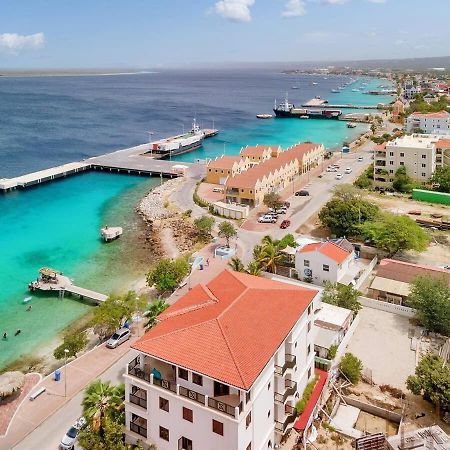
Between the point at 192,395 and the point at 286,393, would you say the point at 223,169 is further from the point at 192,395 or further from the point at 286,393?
the point at 192,395

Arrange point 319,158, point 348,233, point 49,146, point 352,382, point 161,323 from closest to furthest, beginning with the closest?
point 161,323
point 352,382
point 348,233
point 319,158
point 49,146

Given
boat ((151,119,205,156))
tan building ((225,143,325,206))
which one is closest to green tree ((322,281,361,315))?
tan building ((225,143,325,206))

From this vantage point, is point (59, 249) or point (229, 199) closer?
point (59, 249)

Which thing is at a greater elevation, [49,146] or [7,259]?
[49,146]

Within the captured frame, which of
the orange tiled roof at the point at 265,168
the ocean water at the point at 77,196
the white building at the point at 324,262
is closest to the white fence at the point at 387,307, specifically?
the white building at the point at 324,262

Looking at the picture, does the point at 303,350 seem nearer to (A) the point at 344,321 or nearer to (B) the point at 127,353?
(A) the point at 344,321

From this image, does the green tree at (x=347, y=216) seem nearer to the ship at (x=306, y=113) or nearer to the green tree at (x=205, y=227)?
the green tree at (x=205, y=227)

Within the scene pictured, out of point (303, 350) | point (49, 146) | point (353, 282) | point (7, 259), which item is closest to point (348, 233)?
point (353, 282)
